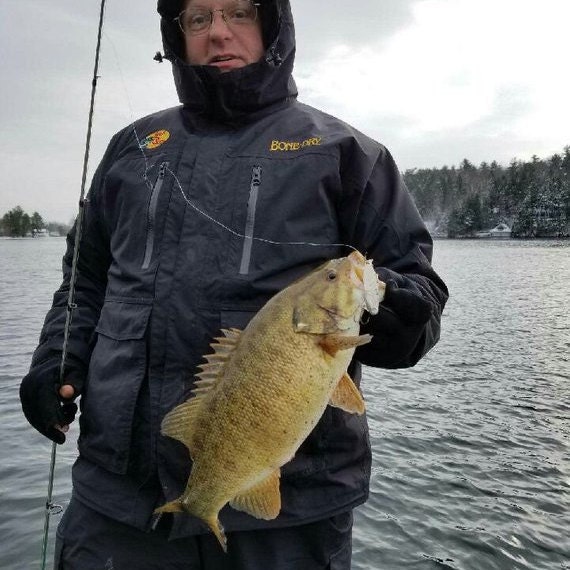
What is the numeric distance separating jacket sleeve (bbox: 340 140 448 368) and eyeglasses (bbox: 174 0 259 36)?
3.45 ft

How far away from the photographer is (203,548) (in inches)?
105

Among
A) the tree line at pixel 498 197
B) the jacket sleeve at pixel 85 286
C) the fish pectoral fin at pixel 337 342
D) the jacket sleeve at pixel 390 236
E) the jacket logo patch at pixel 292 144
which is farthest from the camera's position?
the tree line at pixel 498 197

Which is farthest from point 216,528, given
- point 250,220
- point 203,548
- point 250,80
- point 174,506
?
point 250,80

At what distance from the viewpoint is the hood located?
9.91 feet

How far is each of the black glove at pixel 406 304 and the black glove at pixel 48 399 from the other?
169cm

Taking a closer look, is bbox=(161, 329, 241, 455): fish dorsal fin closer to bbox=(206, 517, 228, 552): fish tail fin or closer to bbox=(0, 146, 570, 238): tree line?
bbox=(206, 517, 228, 552): fish tail fin

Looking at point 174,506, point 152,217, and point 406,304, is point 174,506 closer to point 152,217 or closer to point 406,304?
point 406,304

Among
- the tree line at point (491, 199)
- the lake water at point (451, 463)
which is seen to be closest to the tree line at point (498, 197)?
the tree line at point (491, 199)

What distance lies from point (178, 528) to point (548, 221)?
118 m

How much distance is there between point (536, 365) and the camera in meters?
14.8

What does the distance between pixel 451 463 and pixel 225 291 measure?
7.25m

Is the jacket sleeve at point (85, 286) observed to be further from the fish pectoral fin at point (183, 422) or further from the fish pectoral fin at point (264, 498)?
the fish pectoral fin at point (264, 498)

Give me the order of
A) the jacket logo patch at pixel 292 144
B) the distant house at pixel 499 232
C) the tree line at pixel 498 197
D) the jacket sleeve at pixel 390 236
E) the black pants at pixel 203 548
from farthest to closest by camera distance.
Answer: the distant house at pixel 499 232, the tree line at pixel 498 197, the jacket logo patch at pixel 292 144, the jacket sleeve at pixel 390 236, the black pants at pixel 203 548

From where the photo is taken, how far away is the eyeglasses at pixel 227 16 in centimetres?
316
